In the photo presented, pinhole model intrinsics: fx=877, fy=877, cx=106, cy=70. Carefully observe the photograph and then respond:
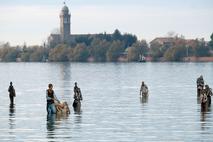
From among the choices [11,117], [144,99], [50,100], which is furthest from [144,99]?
[11,117]

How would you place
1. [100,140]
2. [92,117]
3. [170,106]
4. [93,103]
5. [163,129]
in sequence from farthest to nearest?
[93,103], [170,106], [92,117], [163,129], [100,140]

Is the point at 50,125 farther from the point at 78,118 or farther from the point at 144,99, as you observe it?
the point at 144,99

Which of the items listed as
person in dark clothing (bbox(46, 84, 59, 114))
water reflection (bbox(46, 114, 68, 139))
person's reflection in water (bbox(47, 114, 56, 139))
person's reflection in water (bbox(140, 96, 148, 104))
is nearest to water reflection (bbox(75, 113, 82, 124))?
water reflection (bbox(46, 114, 68, 139))

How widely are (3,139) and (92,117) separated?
30.5ft

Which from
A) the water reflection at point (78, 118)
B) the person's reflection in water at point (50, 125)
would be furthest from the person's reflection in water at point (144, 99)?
the person's reflection in water at point (50, 125)

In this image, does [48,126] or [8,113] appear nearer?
[48,126]

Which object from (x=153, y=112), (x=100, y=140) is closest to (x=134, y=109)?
(x=153, y=112)

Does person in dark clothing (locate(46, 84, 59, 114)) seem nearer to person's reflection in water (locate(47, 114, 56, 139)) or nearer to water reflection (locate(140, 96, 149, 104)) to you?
person's reflection in water (locate(47, 114, 56, 139))

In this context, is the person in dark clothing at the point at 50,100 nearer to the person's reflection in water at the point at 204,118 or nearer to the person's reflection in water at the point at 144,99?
the person's reflection in water at the point at 204,118

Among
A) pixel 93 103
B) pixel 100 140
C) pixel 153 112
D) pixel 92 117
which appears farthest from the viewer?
pixel 93 103

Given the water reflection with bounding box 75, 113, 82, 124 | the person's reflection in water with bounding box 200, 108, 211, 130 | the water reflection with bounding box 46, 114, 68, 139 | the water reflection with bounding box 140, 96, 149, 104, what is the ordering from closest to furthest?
1. the water reflection with bounding box 46, 114, 68, 139
2. the person's reflection in water with bounding box 200, 108, 211, 130
3. the water reflection with bounding box 75, 113, 82, 124
4. the water reflection with bounding box 140, 96, 149, 104

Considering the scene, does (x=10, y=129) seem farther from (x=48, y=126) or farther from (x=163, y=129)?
(x=163, y=129)

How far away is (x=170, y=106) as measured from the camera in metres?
45.5

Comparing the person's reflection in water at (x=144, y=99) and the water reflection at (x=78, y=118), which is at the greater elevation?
the water reflection at (x=78, y=118)
